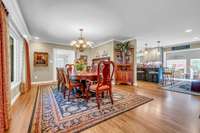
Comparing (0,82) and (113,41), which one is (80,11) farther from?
(113,41)

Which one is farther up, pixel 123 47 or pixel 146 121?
pixel 123 47

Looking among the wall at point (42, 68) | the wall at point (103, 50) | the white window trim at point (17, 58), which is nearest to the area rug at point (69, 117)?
the white window trim at point (17, 58)

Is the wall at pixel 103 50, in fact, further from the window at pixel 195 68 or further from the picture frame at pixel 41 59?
the window at pixel 195 68

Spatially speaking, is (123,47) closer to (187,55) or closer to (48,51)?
(48,51)

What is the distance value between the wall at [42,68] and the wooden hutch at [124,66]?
367 centimetres

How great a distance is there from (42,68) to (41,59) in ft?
1.68

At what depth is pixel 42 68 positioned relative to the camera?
600cm

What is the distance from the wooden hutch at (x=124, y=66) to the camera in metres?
5.50

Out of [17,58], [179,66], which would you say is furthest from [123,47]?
[179,66]

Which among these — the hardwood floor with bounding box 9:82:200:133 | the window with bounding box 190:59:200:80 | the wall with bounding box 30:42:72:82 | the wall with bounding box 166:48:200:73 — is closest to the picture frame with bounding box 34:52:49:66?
the wall with bounding box 30:42:72:82

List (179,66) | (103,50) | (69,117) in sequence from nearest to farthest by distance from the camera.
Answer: (69,117), (103,50), (179,66)

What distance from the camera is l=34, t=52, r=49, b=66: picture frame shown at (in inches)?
228

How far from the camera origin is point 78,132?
1.58 m

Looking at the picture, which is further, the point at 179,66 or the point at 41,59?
the point at 179,66
